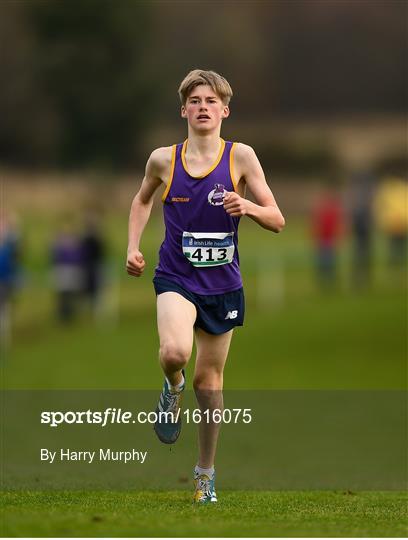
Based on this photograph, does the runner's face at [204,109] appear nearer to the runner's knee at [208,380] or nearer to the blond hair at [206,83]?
the blond hair at [206,83]

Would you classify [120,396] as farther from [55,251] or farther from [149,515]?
[149,515]

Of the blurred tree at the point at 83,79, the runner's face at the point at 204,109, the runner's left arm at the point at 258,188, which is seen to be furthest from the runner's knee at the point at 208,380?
the blurred tree at the point at 83,79

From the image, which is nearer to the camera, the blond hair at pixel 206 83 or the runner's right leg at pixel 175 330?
the runner's right leg at pixel 175 330

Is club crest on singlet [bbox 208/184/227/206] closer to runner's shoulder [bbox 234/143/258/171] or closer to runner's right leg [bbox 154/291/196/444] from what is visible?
runner's shoulder [bbox 234/143/258/171]

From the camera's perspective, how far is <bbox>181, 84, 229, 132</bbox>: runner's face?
368 inches

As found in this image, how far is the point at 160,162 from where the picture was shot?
949 cm

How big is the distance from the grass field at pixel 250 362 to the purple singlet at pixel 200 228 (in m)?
1.48

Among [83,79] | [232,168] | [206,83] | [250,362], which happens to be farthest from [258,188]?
[83,79]

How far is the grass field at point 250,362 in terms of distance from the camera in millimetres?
8266

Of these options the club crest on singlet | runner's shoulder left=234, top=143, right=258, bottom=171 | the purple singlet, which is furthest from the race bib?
runner's shoulder left=234, top=143, right=258, bottom=171

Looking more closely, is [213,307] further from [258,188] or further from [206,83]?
[206,83]

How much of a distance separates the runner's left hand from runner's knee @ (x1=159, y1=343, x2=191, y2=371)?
90cm

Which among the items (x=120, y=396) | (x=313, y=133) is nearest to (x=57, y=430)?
(x=120, y=396)

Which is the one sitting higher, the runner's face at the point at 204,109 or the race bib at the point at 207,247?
the runner's face at the point at 204,109
